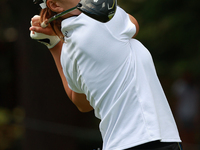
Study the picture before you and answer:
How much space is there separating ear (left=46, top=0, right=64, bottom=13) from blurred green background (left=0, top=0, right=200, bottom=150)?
253 cm

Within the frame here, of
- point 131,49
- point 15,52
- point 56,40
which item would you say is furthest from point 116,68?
point 15,52

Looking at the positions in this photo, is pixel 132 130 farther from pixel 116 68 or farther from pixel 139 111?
pixel 116 68

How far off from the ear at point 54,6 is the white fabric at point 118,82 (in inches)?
2.8

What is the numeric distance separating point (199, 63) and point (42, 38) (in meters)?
2.65

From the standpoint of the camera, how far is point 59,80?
4105 mm

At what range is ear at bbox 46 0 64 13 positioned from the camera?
1298mm

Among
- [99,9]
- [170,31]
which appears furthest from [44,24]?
[170,31]

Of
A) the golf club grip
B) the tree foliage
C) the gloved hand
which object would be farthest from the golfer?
the tree foliage

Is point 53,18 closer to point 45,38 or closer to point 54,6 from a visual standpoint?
point 54,6

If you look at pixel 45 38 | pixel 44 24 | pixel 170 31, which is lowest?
pixel 170 31

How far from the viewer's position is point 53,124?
4168mm

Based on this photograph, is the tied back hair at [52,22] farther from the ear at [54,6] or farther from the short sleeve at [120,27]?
the short sleeve at [120,27]

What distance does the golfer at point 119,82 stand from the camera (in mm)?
1177

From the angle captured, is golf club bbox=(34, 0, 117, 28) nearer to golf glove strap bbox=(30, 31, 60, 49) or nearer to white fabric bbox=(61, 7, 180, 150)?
white fabric bbox=(61, 7, 180, 150)
